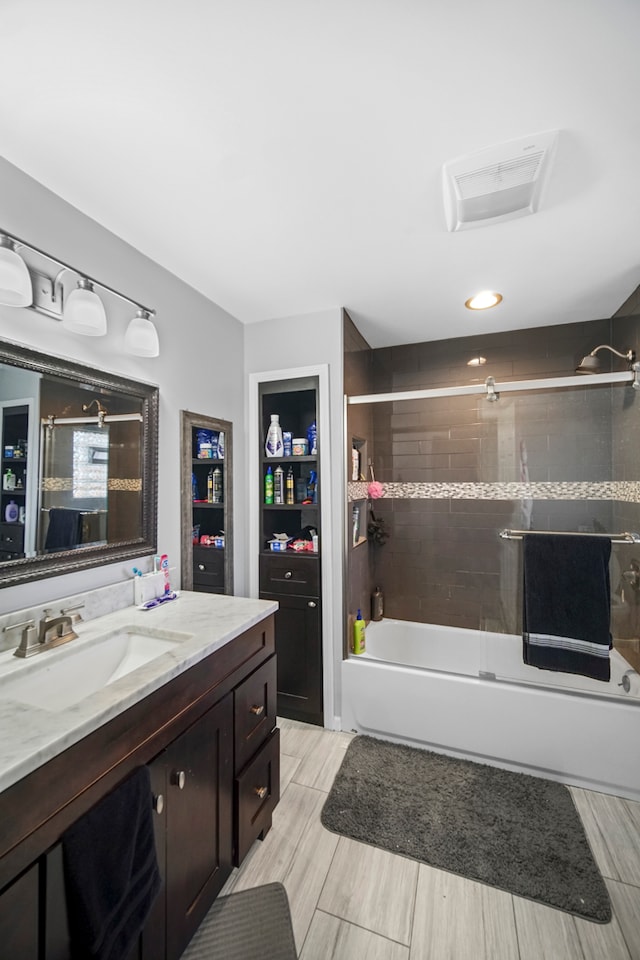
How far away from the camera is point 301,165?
4.16 ft

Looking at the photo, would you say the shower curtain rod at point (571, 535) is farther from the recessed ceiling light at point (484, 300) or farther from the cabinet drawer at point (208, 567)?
the cabinet drawer at point (208, 567)

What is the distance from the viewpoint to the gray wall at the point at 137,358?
128 centimetres

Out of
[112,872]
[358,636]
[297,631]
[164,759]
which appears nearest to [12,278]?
[164,759]

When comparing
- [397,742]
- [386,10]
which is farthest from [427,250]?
[397,742]

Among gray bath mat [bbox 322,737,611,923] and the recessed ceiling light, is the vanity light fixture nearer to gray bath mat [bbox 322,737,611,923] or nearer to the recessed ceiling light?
the recessed ceiling light

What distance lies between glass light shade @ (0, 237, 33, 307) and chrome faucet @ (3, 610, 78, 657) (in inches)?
37.7

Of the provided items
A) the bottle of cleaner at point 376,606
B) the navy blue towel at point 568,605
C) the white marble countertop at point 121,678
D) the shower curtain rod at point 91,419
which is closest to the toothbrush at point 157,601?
the white marble countertop at point 121,678

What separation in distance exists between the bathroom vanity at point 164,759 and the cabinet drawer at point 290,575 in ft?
2.27

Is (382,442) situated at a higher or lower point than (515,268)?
lower

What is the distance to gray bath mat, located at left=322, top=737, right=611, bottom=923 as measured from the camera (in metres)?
1.40

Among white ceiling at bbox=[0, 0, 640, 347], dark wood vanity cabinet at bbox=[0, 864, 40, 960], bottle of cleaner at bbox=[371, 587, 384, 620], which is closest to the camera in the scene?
dark wood vanity cabinet at bbox=[0, 864, 40, 960]

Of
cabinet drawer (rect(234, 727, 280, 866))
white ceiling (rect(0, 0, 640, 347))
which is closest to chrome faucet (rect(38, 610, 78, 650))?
cabinet drawer (rect(234, 727, 280, 866))

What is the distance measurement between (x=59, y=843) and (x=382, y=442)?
102 inches

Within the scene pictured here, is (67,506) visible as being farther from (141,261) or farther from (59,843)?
(141,261)
